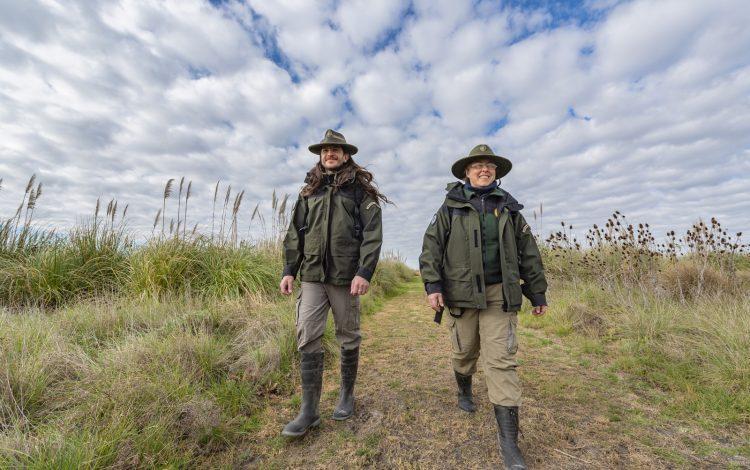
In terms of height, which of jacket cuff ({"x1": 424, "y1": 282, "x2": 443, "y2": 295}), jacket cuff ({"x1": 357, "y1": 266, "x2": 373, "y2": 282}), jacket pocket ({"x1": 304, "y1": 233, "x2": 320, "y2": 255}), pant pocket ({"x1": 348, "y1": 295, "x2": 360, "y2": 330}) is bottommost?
pant pocket ({"x1": 348, "y1": 295, "x2": 360, "y2": 330})

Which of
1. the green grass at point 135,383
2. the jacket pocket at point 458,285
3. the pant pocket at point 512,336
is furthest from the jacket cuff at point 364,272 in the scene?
the green grass at point 135,383

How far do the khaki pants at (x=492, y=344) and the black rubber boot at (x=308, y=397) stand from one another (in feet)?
3.89

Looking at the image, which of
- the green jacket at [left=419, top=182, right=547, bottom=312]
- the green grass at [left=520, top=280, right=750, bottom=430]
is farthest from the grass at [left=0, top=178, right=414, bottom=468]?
the green grass at [left=520, top=280, right=750, bottom=430]

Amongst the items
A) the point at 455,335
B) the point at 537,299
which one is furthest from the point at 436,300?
the point at 537,299

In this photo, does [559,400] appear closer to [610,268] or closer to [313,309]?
[313,309]

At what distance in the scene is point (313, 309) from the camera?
116 inches

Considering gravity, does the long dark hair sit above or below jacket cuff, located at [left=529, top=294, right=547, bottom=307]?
above

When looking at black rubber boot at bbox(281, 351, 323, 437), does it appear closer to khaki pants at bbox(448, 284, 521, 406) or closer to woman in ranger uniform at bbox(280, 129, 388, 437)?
woman in ranger uniform at bbox(280, 129, 388, 437)

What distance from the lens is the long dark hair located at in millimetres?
3113

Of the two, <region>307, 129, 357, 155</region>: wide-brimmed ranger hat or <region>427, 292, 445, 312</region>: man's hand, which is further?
<region>307, 129, 357, 155</region>: wide-brimmed ranger hat

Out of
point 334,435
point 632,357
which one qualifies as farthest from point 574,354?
point 334,435

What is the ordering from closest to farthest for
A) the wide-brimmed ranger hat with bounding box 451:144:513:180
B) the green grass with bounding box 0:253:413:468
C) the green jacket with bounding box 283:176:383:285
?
the green grass with bounding box 0:253:413:468
the green jacket with bounding box 283:176:383:285
the wide-brimmed ranger hat with bounding box 451:144:513:180

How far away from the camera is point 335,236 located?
298 centimetres

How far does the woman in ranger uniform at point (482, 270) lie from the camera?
2652 mm
